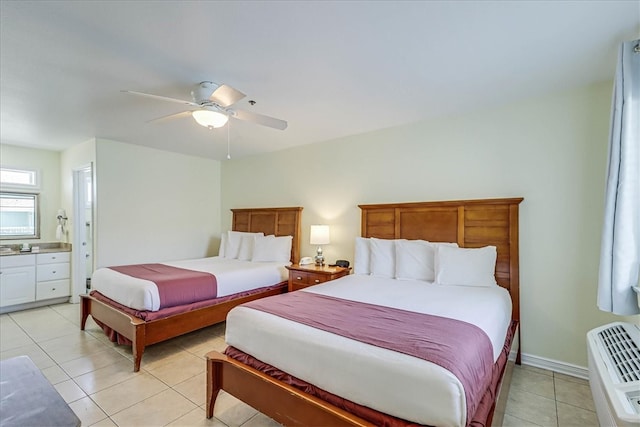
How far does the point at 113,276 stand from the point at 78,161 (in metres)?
2.47

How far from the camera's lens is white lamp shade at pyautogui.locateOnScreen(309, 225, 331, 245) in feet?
12.7

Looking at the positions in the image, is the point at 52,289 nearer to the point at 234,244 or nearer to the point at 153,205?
the point at 153,205

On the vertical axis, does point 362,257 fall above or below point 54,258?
above

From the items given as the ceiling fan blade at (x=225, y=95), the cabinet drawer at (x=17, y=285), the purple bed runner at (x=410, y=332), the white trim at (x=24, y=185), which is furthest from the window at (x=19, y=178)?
the purple bed runner at (x=410, y=332)

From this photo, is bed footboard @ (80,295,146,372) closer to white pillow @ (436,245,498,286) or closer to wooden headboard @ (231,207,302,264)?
wooden headboard @ (231,207,302,264)

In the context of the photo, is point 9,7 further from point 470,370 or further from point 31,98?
point 470,370

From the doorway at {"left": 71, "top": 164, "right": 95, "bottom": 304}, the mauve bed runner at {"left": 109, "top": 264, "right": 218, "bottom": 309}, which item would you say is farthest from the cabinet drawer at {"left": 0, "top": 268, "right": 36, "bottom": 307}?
the mauve bed runner at {"left": 109, "top": 264, "right": 218, "bottom": 309}

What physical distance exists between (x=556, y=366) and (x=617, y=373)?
155 cm

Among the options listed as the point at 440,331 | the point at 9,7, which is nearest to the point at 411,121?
the point at 440,331

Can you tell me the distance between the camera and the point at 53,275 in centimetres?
452

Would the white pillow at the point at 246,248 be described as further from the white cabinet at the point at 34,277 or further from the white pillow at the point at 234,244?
the white cabinet at the point at 34,277

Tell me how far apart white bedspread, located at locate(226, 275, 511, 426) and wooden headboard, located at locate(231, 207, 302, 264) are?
84.6 inches

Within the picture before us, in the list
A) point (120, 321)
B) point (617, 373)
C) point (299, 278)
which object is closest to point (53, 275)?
point (120, 321)

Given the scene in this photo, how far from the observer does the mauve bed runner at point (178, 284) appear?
291 cm
